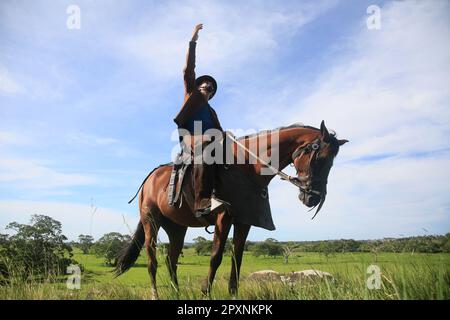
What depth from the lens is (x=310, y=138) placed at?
5480 millimetres

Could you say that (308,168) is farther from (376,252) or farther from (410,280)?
(410,280)

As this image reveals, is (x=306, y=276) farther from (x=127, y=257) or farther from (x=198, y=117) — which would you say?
(x=127, y=257)

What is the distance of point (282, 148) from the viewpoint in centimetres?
557

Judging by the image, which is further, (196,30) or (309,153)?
(196,30)

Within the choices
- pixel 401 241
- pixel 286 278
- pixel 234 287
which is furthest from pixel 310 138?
pixel 234 287

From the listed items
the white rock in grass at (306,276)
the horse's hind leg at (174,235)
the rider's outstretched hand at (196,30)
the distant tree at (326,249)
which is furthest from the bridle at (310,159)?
the horse's hind leg at (174,235)

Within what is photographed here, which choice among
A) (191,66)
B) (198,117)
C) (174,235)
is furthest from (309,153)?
(174,235)

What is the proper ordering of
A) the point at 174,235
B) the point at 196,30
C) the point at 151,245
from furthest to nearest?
the point at 174,235, the point at 151,245, the point at 196,30

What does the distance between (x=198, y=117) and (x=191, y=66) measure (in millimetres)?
947

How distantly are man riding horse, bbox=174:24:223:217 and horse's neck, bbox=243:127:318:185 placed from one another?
760 millimetres

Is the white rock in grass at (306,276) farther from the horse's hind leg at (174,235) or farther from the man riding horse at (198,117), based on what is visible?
the horse's hind leg at (174,235)

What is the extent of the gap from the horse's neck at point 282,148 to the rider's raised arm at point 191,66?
71.5 inches
